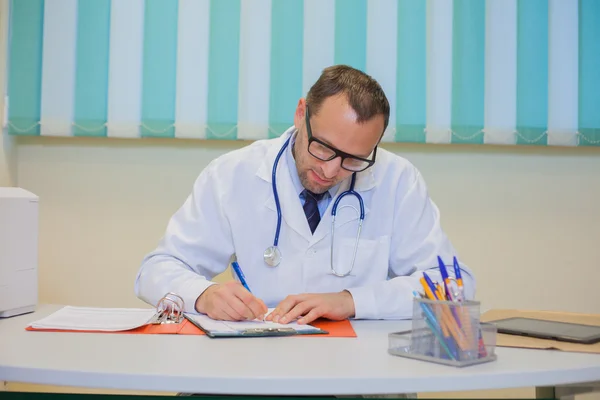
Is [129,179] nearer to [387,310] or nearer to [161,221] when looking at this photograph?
[161,221]

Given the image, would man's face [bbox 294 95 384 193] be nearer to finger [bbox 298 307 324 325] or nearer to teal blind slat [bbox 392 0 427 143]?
finger [bbox 298 307 324 325]

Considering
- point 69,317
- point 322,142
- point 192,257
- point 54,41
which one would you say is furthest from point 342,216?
point 54,41

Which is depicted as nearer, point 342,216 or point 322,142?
point 322,142

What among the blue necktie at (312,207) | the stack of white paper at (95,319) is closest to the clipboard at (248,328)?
the stack of white paper at (95,319)

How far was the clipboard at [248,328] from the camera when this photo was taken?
4.04ft

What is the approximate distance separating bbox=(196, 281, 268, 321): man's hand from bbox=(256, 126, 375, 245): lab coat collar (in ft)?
1.33

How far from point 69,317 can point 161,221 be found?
3.65 ft

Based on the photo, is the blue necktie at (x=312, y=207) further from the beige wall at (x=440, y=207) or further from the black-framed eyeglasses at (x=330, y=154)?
the beige wall at (x=440, y=207)

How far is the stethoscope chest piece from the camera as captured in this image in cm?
178

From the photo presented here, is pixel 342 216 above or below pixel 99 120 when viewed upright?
below

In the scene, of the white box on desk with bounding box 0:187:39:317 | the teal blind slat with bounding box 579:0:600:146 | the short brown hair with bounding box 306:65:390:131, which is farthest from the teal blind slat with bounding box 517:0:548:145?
the white box on desk with bounding box 0:187:39:317

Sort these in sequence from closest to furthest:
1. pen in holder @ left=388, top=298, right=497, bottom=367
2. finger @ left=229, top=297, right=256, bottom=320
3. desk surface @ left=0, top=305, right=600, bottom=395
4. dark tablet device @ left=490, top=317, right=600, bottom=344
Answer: desk surface @ left=0, top=305, right=600, bottom=395, pen in holder @ left=388, top=298, right=497, bottom=367, dark tablet device @ left=490, top=317, right=600, bottom=344, finger @ left=229, top=297, right=256, bottom=320

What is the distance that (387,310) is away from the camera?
1546 millimetres

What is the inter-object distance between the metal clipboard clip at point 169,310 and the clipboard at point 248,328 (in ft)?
0.10
